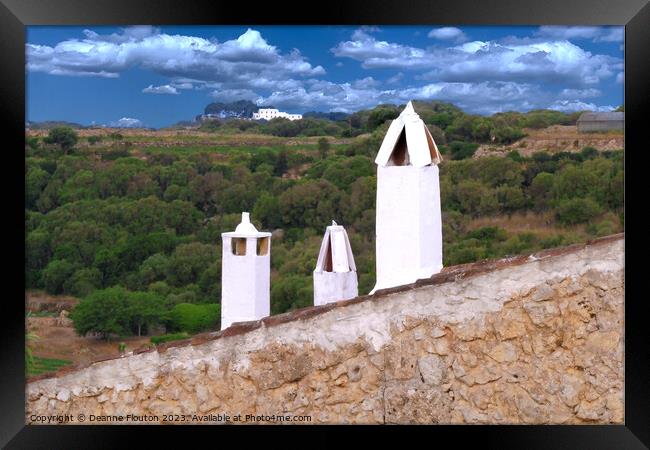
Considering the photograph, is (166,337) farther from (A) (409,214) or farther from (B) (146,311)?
(A) (409,214)

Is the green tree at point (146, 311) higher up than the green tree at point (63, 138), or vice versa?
the green tree at point (63, 138)

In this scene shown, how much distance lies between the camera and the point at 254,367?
21.4ft

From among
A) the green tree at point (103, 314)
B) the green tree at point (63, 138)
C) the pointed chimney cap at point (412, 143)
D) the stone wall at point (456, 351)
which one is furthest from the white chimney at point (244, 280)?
the green tree at point (63, 138)

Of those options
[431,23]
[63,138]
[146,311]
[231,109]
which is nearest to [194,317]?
[146,311]

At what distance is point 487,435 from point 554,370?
29.1 inches

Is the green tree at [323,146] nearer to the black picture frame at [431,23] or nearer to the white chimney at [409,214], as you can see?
the white chimney at [409,214]

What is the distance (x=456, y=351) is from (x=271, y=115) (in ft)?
63.5

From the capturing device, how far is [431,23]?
5691 mm

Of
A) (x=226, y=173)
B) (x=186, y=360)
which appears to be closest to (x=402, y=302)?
(x=186, y=360)

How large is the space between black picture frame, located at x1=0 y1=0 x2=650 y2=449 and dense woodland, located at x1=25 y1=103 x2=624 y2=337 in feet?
39.4

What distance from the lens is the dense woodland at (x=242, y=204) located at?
67.4ft

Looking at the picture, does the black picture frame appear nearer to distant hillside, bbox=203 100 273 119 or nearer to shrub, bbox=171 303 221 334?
shrub, bbox=171 303 221 334

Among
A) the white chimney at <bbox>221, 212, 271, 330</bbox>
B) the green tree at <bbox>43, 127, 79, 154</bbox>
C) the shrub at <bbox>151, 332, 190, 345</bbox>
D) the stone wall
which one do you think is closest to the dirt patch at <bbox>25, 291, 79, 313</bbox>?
the shrub at <bbox>151, 332, 190, 345</bbox>

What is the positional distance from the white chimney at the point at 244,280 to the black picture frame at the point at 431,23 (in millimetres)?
3128
